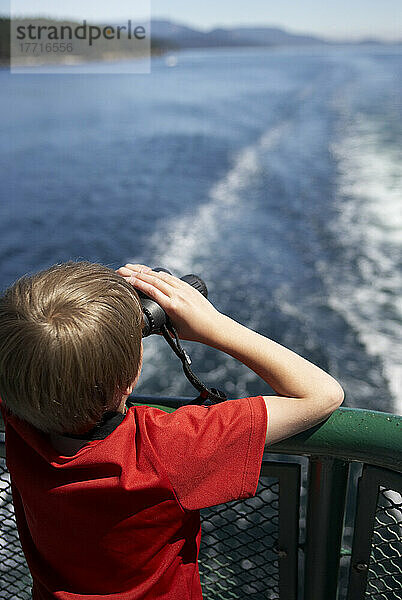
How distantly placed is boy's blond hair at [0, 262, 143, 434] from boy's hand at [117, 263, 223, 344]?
0.42ft

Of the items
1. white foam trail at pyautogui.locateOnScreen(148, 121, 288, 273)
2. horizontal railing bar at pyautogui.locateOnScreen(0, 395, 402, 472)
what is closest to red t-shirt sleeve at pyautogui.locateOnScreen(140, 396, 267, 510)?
horizontal railing bar at pyautogui.locateOnScreen(0, 395, 402, 472)

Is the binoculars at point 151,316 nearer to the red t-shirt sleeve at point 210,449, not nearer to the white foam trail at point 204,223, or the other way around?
the red t-shirt sleeve at point 210,449

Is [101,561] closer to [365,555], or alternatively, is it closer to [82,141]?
[365,555]

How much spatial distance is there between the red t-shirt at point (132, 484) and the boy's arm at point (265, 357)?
7cm

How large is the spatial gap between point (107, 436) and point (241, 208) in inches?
331

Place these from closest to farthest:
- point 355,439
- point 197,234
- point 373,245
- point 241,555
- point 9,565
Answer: point 355,439, point 241,555, point 9,565, point 373,245, point 197,234

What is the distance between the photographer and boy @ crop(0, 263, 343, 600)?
796 mm

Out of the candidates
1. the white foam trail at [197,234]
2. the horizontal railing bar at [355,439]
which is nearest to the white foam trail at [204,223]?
the white foam trail at [197,234]

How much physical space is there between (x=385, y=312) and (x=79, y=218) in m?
4.63

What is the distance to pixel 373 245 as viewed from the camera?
7.47 metres

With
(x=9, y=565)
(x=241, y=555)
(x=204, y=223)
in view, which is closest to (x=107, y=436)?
(x=241, y=555)

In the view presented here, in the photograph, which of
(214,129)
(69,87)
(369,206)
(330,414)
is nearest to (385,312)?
(369,206)

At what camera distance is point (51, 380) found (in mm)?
784

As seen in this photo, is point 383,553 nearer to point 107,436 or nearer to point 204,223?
point 107,436
